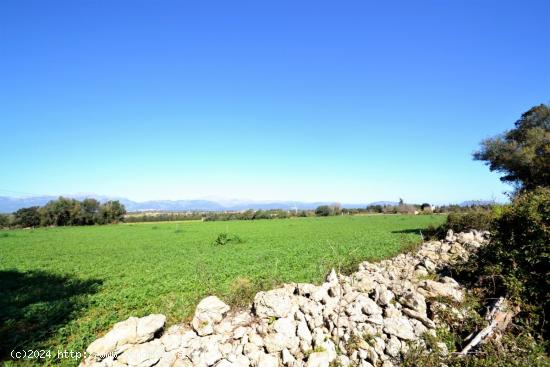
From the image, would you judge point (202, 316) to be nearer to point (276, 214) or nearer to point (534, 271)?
point (534, 271)

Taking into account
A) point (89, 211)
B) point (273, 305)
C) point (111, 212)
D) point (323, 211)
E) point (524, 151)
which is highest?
point (524, 151)

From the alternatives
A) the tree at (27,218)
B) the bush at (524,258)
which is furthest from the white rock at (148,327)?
the tree at (27,218)

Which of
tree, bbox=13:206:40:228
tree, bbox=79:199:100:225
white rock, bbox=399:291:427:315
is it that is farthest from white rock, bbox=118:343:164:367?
tree, bbox=13:206:40:228

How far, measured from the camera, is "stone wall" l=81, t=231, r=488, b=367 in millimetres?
5895

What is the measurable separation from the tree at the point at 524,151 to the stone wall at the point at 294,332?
2093 cm

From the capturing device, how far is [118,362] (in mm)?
5762

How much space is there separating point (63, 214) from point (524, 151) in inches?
3428

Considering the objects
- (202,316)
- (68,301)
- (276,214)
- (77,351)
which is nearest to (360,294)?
(202,316)

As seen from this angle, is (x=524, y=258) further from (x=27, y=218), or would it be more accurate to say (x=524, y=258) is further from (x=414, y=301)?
(x=27, y=218)

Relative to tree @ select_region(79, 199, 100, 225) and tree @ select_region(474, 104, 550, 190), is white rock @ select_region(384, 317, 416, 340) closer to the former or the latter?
tree @ select_region(474, 104, 550, 190)

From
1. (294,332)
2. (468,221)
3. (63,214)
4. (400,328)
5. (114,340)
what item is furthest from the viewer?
(63,214)

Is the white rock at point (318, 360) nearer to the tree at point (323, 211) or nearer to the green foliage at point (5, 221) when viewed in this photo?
the green foliage at point (5, 221)

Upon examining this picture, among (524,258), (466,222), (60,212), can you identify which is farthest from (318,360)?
(60,212)

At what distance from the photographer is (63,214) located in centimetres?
7412
